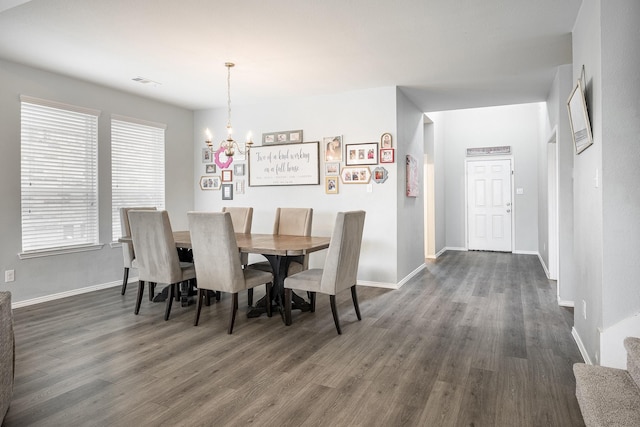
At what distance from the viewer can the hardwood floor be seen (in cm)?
199

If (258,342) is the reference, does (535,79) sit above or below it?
above

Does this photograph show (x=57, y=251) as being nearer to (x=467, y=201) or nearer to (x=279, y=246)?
(x=279, y=246)

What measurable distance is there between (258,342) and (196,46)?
8.49 ft

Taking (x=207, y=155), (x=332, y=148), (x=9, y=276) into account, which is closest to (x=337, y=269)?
(x=332, y=148)

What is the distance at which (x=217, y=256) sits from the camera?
3240mm

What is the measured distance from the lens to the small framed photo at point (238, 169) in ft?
19.1

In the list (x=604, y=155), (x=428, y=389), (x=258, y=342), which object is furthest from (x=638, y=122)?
(x=258, y=342)

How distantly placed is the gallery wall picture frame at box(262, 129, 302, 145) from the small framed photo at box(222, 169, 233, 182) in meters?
0.74

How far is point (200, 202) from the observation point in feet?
20.3

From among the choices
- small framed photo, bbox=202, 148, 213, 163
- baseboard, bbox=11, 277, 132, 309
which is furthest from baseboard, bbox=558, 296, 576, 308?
baseboard, bbox=11, 277, 132, 309

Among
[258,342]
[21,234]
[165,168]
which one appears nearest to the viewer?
[258,342]

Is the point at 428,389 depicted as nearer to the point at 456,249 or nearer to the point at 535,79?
the point at 535,79

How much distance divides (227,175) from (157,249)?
2.59m

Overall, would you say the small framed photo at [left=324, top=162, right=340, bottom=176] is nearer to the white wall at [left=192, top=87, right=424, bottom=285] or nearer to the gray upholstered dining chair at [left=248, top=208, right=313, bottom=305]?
the white wall at [left=192, top=87, right=424, bottom=285]
